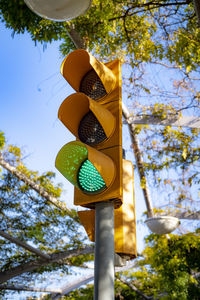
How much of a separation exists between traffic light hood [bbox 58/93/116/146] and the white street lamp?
0.51m

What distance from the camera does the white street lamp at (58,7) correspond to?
1.81m

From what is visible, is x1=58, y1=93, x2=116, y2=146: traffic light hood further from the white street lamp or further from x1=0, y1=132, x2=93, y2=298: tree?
x1=0, y1=132, x2=93, y2=298: tree

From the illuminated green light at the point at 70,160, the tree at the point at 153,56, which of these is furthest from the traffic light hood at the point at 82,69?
the tree at the point at 153,56

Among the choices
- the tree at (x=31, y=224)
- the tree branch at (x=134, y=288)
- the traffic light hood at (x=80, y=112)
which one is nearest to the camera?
the traffic light hood at (x=80, y=112)

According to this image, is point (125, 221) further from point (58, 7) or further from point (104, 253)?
point (58, 7)

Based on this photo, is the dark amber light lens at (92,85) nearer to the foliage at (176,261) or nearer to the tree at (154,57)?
the tree at (154,57)

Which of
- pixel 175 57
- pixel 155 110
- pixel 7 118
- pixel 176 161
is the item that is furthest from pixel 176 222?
pixel 7 118

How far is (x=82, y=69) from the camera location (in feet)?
6.77

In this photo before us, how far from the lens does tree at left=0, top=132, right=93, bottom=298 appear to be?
29.2 feet

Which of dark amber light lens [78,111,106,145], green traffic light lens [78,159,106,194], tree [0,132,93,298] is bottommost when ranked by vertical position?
green traffic light lens [78,159,106,194]

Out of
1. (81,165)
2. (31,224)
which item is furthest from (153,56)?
(31,224)

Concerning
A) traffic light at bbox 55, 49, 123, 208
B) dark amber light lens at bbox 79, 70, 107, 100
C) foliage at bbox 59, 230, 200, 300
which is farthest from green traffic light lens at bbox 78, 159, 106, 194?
foliage at bbox 59, 230, 200, 300

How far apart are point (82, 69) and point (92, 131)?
1.51ft

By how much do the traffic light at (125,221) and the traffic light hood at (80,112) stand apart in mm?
228
